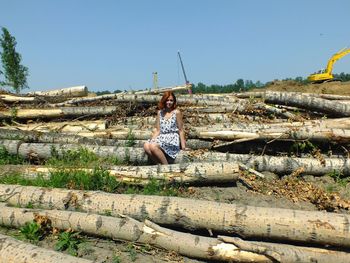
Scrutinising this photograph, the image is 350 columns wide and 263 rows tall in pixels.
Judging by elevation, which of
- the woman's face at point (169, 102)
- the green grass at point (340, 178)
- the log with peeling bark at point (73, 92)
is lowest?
the green grass at point (340, 178)

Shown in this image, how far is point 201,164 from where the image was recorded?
5707mm

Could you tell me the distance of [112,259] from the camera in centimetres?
409

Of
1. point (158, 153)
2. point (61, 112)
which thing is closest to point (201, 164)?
point (158, 153)

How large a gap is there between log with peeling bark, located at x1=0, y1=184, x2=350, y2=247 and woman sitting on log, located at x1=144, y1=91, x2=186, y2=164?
1.68 metres

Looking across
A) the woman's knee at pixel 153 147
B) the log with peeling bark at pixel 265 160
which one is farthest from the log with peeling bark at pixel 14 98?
the woman's knee at pixel 153 147

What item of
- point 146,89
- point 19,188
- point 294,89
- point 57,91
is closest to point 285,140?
point 19,188

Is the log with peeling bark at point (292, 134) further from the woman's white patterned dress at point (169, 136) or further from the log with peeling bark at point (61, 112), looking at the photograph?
the log with peeling bark at point (61, 112)

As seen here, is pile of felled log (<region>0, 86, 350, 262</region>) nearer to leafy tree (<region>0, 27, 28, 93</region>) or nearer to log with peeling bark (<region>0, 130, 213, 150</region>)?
log with peeling bark (<region>0, 130, 213, 150</region>)

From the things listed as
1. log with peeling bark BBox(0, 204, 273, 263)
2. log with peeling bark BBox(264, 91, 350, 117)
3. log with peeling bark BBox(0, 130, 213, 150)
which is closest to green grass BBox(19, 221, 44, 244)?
log with peeling bark BBox(0, 204, 273, 263)

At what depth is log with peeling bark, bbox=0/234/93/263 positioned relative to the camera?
145 inches

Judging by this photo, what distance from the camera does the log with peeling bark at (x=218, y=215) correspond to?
4121mm

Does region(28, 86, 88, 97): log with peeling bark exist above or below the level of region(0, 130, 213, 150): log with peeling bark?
above

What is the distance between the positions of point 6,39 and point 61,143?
942 inches

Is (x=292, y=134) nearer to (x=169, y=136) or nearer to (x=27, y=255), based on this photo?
(x=169, y=136)
